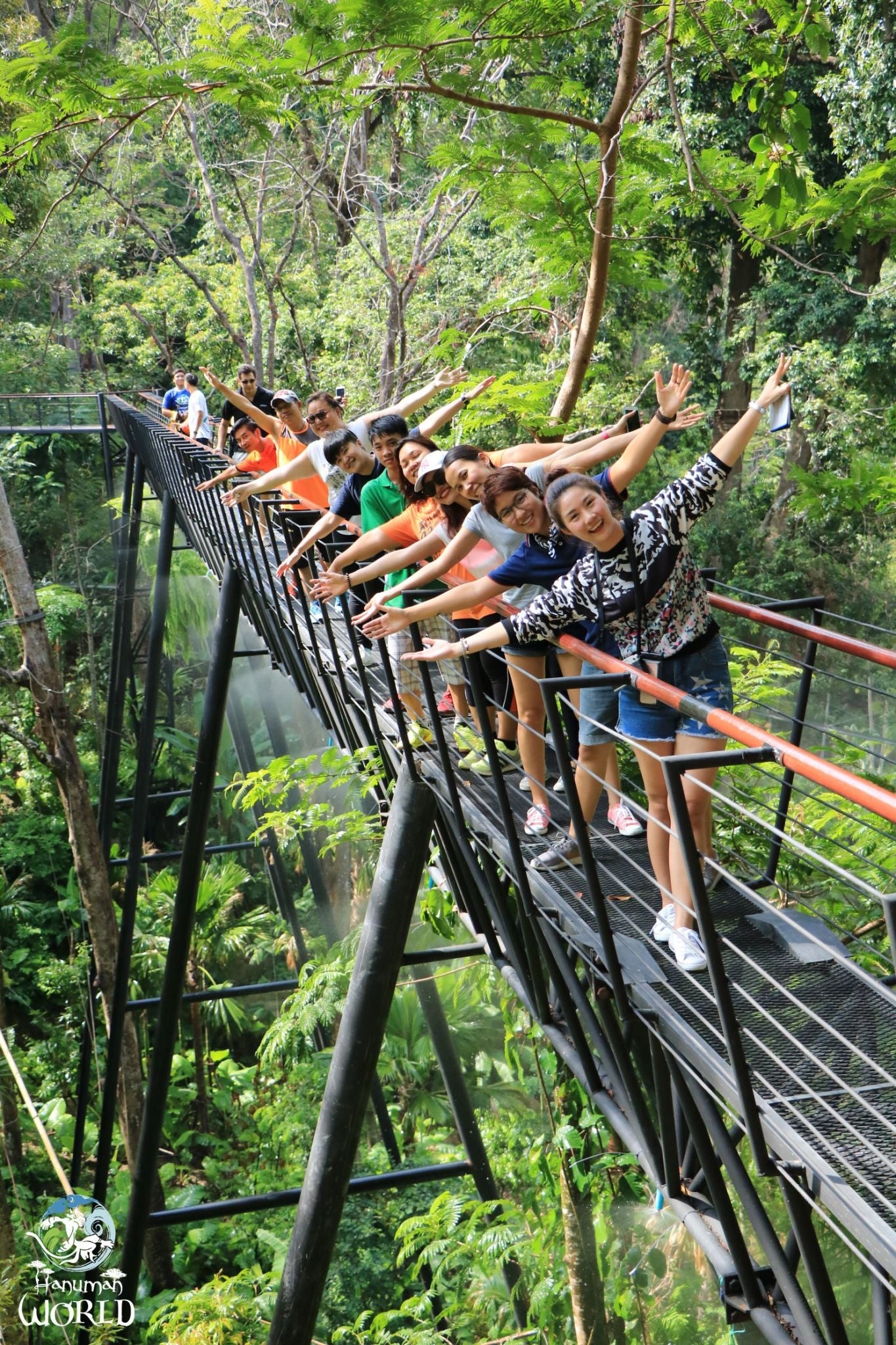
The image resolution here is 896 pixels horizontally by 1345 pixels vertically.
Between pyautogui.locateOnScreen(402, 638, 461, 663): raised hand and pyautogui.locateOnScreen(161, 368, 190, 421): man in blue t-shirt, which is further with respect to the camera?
pyautogui.locateOnScreen(161, 368, 190, 421): man in blue t-shirt

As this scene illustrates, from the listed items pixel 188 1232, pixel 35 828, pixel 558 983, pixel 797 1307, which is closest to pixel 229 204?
pixel 35 828

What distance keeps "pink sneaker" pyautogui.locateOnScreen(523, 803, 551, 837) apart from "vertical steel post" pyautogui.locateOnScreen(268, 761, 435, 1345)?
0.38 metres

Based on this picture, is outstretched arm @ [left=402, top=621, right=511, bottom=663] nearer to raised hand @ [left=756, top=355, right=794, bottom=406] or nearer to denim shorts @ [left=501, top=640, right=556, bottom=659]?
denim shorts @ [left=501, top=640, right=556, bottom=659]

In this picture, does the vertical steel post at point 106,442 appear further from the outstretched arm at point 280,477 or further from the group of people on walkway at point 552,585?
the group of people on walkway at point 552,585

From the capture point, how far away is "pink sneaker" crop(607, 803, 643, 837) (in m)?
3.16

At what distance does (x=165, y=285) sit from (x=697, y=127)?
8.44m

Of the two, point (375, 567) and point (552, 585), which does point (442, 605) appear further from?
point (375, 567)

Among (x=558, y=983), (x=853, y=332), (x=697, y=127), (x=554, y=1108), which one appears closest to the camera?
(x=558, y=983)

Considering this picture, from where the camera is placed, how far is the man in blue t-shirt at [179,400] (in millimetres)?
11258

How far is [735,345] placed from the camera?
45.6 ft

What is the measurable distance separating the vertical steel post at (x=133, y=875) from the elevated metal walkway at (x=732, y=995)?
5.03m

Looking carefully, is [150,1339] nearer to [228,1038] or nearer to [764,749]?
[228,1038]

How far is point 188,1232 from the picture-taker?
36.7ft

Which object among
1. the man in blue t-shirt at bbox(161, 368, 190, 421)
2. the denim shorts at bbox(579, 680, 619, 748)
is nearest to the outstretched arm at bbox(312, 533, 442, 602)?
the denim shorts at bbox(579, 680, 619, 748)
